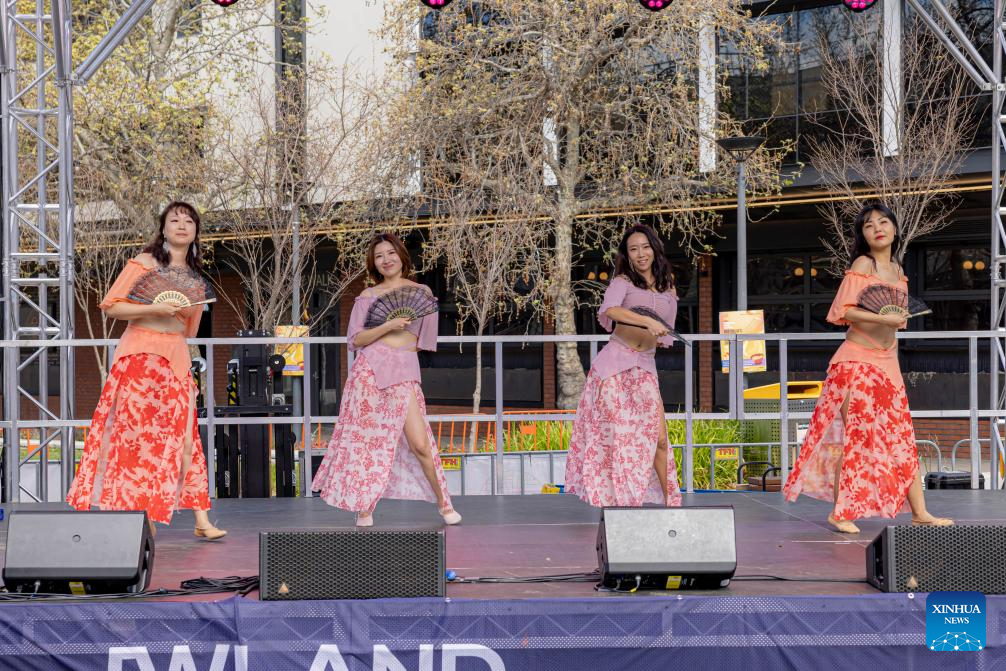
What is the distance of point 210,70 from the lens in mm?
18328

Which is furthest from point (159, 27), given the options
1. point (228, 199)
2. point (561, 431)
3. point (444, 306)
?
point (561, 431)

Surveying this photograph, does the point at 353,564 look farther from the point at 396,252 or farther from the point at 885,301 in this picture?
the point at 885,301

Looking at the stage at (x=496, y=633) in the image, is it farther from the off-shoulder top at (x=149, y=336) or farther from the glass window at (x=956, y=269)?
the glass window at (x=956, y=269)

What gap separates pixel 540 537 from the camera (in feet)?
21.3

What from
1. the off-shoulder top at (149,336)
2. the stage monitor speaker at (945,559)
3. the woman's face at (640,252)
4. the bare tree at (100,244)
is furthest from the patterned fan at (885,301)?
the bare tree at (100,244)

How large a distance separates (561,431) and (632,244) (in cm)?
773

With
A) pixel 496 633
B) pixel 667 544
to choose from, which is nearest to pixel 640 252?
pixel 667 544

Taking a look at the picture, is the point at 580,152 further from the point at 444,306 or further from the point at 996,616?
the point at 996,616

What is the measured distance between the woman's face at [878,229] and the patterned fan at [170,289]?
11.0ft

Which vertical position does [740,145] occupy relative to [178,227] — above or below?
above

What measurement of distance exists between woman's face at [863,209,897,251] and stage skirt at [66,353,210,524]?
3.62m

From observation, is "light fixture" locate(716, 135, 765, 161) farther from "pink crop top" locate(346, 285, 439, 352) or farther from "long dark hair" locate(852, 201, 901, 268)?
"pink crop top" locate(346, 285, 439, 352)

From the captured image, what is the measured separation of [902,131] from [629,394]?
1124 centimetres

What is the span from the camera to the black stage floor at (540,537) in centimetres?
497
